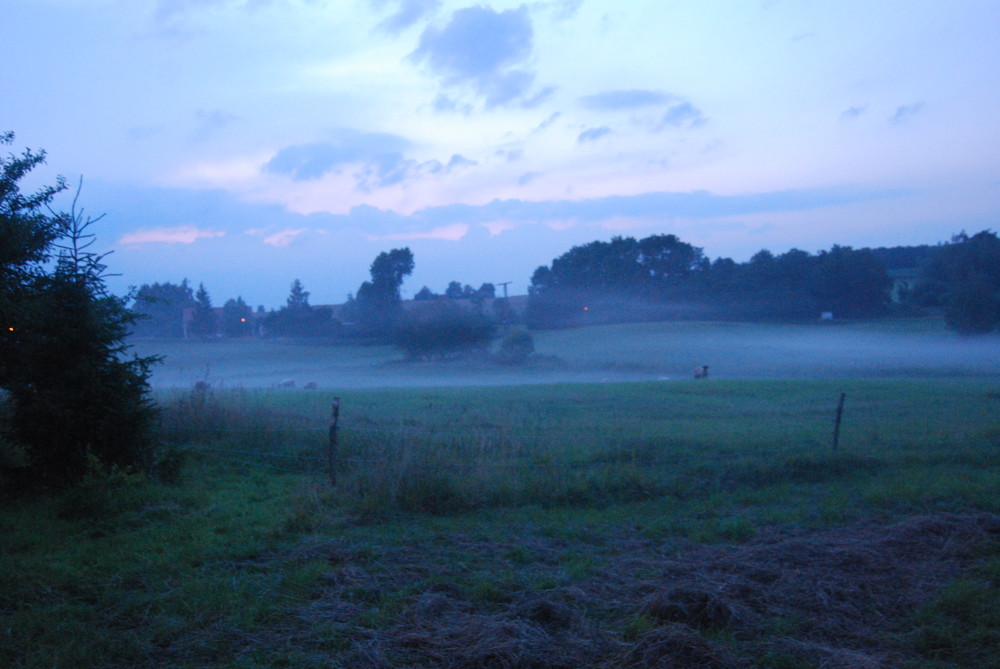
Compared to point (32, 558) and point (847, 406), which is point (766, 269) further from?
point (32, 558)

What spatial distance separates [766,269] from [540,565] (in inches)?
3193

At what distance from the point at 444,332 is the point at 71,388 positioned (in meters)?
52.4

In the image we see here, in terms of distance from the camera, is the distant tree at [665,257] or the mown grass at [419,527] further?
the distant tree at [665,257]

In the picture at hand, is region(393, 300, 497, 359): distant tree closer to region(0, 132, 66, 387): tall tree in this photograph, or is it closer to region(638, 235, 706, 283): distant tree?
region(638, 235, 706, 283): distant tree

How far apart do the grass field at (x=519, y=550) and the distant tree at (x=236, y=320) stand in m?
81.1

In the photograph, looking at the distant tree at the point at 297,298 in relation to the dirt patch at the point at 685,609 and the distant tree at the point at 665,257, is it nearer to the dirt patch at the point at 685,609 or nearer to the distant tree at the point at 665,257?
the distant tree at the point at 665,257

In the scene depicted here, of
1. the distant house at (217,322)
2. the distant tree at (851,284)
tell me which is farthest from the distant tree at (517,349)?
the distant house at (217,322)

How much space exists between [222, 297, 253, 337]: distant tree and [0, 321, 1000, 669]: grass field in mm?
81117

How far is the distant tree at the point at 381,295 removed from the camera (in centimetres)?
8150

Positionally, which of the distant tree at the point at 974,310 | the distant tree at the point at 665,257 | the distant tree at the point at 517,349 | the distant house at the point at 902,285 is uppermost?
the distant tree at the point at 665,257

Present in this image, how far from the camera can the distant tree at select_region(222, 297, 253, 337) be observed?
305 ft

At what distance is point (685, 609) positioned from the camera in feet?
17.9

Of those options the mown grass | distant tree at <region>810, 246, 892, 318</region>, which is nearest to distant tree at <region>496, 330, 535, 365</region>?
distant tree at <region>810, 246, 892, 318</region>

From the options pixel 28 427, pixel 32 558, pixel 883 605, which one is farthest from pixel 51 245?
pixel 883 605
